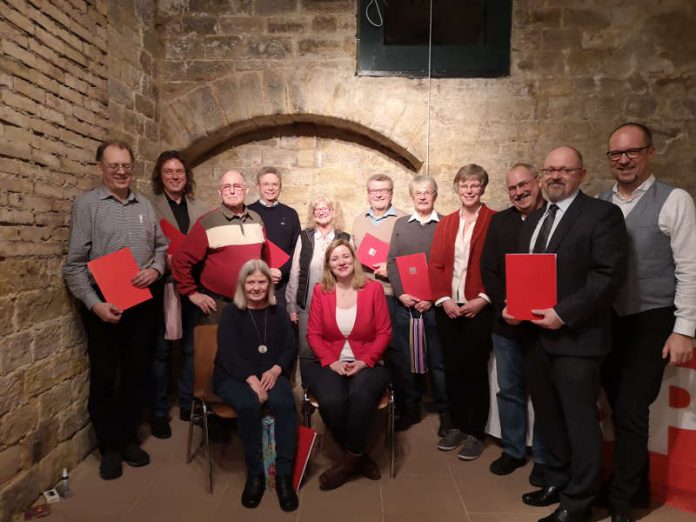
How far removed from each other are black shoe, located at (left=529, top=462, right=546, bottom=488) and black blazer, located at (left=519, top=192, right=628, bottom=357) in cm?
84

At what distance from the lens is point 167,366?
3.34 metres

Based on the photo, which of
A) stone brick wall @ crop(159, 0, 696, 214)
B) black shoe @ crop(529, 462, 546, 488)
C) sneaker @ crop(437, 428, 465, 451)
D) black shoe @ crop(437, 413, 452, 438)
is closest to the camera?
black shoe @ crop(529, 462, 546, 488)

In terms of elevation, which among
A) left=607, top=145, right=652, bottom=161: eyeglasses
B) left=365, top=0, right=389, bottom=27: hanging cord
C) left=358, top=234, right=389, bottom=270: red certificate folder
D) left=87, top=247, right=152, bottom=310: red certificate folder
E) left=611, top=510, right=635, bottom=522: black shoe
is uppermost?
left=365, top=0, right=389, bottom=27: hanging cord

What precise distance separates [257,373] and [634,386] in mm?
1863

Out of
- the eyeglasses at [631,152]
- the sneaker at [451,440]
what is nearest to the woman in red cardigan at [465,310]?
the sneaker at [451,440]

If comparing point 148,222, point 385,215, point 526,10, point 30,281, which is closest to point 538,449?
point 385,215

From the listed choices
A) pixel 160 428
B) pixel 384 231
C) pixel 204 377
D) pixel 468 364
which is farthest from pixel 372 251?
pixel 160 428

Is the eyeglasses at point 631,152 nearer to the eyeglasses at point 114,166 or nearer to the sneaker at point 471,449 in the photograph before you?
the sneaker at point 471,449

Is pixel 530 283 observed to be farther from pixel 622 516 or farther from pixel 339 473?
pixel 339 473

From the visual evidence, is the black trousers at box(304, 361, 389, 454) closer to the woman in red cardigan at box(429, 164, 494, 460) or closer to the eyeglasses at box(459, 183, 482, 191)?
the woman in red cardigan at box(429, 164, 494, 460)

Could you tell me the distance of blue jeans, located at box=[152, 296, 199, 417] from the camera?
323cm

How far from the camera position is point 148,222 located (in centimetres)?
288

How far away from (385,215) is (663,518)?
2.29 m

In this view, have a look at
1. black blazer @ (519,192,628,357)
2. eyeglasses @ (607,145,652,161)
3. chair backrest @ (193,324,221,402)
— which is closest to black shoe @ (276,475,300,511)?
chair backrest @ (193,324,221,402)
